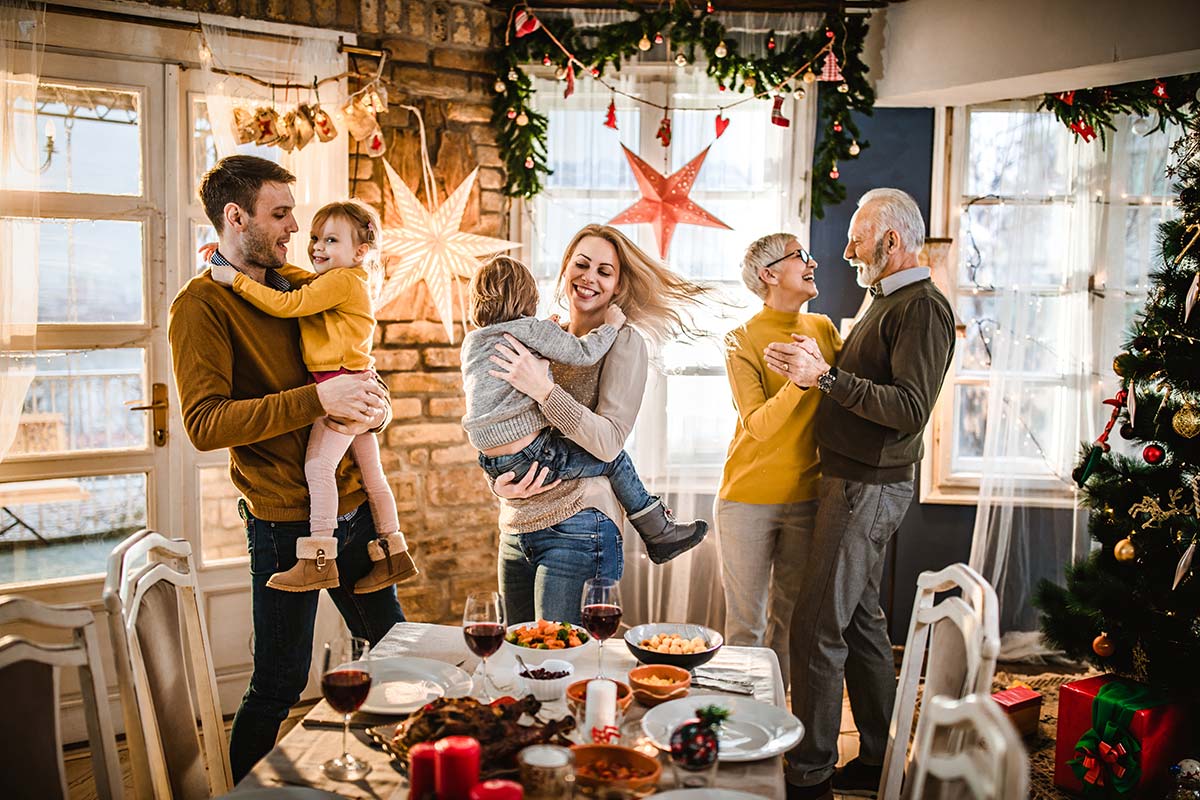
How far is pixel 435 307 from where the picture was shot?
3785 millimetres

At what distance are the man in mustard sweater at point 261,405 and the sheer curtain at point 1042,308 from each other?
9.33 feet

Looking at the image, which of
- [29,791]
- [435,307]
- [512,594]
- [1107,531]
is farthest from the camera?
[435,307]

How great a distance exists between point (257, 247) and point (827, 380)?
5.22 feet

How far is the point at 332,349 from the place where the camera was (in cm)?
251

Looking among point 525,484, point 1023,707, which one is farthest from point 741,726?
point 1023,707

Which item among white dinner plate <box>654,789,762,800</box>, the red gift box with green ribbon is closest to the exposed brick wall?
the red gift box with green ribbon

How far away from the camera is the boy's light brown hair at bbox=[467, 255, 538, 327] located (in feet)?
8.51

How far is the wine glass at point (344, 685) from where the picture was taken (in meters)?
1.54

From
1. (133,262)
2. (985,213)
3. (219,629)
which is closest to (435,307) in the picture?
(133,262)

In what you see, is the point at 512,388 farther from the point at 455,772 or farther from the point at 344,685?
the point at 455,772

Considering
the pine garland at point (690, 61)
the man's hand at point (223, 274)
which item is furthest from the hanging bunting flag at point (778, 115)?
the man's hand at point (223, 274)

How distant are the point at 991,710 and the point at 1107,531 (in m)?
1.98

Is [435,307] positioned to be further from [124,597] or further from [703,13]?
[124,597]

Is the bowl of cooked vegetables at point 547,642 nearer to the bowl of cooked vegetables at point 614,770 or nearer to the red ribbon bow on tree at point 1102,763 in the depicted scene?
the bowl of cooked vegetables at point 614,770
